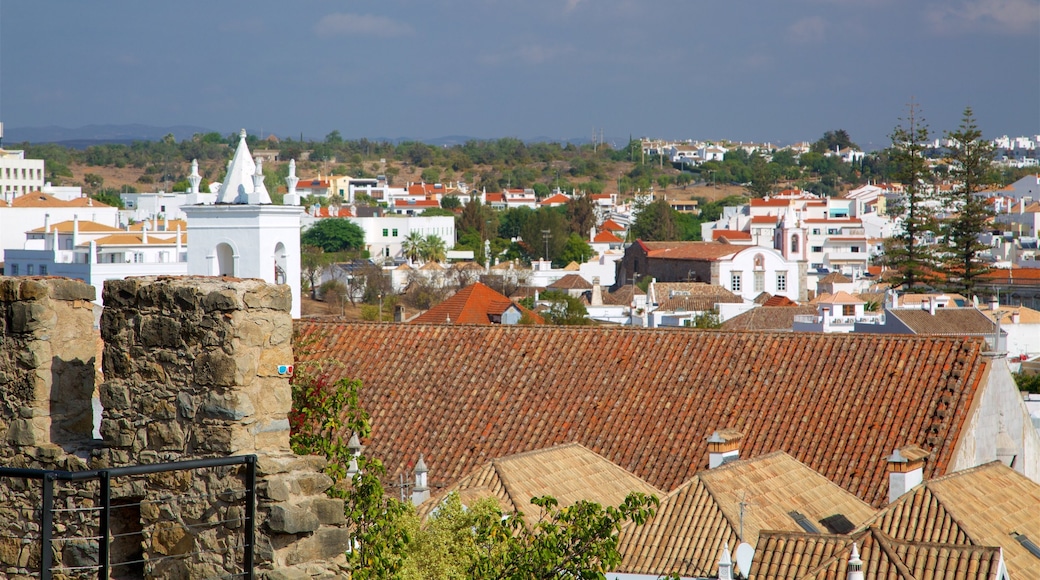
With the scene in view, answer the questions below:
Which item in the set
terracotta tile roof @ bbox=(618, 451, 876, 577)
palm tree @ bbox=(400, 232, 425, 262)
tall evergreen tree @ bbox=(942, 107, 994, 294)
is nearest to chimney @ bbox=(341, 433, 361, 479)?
terracotta tile roof @ bbox=(618, 451, 876, 577)

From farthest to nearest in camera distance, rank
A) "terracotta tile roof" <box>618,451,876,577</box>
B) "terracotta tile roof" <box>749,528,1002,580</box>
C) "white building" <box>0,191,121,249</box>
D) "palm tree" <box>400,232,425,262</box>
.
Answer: "palm tree" <box>400,232,425,262</box> → "white building" <box>0,191,121,249</box> → "terracotta tile roof" <box>618,451,876,577</box> → "terracotta tile roof" <box>749,528,1002,580</box>

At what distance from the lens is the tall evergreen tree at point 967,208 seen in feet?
195

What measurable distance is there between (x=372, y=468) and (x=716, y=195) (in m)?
151

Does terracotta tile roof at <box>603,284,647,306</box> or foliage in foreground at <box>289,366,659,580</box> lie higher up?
foliage in foreground at <box>289,366,659,580</box>

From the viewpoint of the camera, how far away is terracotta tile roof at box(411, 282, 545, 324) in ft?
134

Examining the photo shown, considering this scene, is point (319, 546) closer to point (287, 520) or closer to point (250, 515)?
point (287, 520)

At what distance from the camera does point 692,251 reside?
83.8 metres

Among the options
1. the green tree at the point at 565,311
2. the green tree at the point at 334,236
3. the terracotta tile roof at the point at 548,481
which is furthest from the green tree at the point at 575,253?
the terracotta tile roof at the point at 548,481

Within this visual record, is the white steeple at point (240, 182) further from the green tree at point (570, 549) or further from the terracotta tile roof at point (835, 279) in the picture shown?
the terracotta tile roof at point (835, 279)

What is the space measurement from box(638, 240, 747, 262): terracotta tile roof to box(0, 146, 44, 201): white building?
5233 centimetres

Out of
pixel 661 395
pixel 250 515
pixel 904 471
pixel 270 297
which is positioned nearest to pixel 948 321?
pixel 661 395

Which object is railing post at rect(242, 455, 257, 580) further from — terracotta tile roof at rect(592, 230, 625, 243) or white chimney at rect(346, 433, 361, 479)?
terracotta tile roof at rect(592, 230, 625, 243)

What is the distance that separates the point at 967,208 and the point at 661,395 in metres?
46.9

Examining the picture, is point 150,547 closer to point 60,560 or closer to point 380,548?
point 60,560
